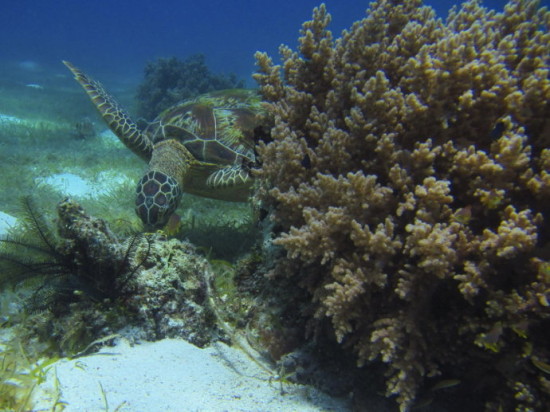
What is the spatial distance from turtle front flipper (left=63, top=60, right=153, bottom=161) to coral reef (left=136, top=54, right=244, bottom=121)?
8.29 m

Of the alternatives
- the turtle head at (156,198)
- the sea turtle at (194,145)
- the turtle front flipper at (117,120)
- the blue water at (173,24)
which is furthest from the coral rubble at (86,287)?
the blue water at (173,24)

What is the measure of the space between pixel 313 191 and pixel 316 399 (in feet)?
4.10

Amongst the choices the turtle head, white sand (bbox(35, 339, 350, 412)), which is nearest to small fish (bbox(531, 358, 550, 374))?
white sand (bbox(35, 339, 350, 412))

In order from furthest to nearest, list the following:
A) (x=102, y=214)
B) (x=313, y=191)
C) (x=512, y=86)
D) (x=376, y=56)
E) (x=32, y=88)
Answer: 1. (x=32, y=88)
2. (x=102, y=214)
3. (x=376, y=56)
4. (x=313, y=191)
5. (x=512, y=86)

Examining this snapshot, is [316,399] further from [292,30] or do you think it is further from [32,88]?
[292,30]

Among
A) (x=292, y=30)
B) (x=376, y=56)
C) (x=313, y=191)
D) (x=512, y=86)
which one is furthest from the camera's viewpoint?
(x=292, y=30)

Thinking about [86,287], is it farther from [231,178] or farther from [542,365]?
[542,365]

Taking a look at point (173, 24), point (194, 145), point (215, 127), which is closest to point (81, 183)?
point (194, 145)

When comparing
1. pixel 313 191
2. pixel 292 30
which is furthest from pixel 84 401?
pixel 292 30

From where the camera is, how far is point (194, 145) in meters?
4.89

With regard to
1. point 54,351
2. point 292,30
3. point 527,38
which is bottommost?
point 54,351

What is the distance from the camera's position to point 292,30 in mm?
97375

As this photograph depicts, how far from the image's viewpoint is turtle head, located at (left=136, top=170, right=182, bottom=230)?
3.79 meters

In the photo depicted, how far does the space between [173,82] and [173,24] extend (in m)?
113
